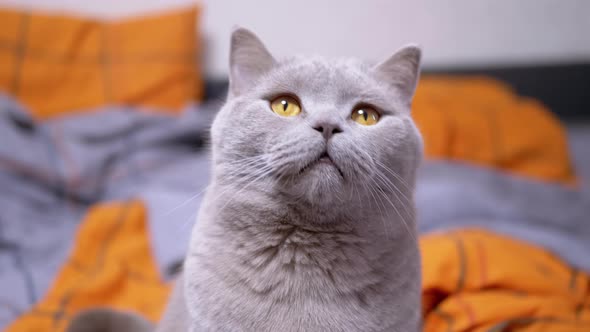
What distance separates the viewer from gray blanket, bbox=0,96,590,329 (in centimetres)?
126

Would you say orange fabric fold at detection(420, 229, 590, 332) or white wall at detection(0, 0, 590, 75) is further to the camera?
white wall at detection(0, 0, 590, 75)

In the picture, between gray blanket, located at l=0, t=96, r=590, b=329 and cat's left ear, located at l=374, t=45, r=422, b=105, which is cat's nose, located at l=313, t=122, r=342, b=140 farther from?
gray blanket, located at l=0, t=96, r=590, b=329

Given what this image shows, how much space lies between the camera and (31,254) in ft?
4.17

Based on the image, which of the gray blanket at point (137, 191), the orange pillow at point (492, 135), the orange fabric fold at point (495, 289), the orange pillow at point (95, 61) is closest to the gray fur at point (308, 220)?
the orange fabric fold at point (495, 289)

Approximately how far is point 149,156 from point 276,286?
1270 millimetres

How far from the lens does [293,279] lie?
636 millimetres

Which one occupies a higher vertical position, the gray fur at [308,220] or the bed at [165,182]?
the gray fur at [308,220]

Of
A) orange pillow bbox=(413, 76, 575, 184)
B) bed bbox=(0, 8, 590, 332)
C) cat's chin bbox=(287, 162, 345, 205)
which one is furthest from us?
orange pillow bbox=(413, 76, 575, 184)

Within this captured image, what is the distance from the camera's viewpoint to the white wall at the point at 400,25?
194cm

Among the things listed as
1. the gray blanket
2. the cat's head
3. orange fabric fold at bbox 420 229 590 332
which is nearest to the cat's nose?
the cat's head

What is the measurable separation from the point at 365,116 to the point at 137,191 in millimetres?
1165

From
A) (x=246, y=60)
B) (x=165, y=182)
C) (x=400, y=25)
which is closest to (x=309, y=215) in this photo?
(x=246, y=60)

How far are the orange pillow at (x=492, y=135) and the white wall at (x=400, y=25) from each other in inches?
14.2

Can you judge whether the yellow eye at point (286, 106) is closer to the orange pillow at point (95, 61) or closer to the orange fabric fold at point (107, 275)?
the orange fabric fold at point (107, 275)
